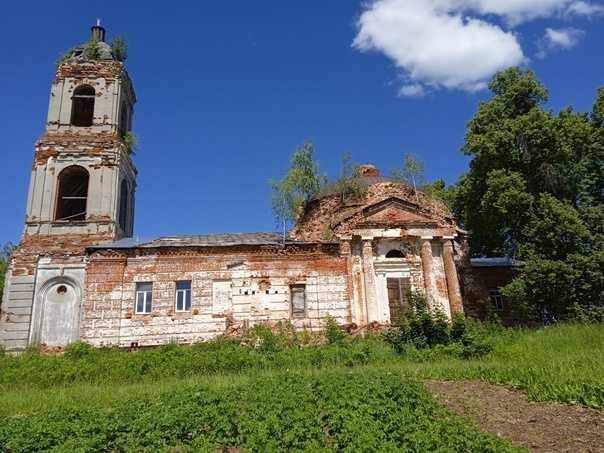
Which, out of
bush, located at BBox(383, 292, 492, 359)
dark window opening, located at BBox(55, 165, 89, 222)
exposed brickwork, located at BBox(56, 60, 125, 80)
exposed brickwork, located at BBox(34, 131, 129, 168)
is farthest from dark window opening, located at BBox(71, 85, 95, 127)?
bush, located at BBox(383, 292, 492, 359)

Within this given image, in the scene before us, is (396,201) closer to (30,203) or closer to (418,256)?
(418,256)

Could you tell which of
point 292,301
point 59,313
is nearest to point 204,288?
point 292,301

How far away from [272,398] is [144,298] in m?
11.5

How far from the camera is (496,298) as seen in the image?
2375 centimetres

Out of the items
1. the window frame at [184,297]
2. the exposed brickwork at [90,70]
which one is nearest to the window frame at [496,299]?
the window frame at [184,297]

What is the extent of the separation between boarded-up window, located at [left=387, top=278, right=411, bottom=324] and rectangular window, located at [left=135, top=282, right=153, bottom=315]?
9.59 meters

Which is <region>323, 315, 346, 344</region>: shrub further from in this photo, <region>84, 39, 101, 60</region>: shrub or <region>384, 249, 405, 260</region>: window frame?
<region>84, 39, 101, 60</region>: shrub

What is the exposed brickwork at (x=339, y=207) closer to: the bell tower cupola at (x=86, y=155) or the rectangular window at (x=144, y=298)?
the rectangular window at (x=144, y=298)

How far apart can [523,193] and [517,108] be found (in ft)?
15.9

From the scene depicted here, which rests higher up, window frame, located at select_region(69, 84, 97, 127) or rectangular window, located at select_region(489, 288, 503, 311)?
window frame, located at select_region(69, 84, 97, 127)

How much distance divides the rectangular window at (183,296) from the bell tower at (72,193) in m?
3.73

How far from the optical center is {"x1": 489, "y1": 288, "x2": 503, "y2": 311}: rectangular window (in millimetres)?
23531

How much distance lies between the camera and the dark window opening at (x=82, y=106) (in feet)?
76.5

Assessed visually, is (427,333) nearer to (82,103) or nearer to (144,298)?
(144,298)
